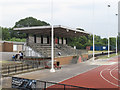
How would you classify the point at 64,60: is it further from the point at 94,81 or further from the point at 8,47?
the point at 8,47

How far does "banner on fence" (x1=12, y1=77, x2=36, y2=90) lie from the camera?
41.1 ft

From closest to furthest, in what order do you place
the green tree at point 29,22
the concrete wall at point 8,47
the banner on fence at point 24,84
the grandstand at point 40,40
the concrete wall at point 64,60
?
1. the banner on fence at point 24,84
2. the grandstand at point 40,40
3. the concrete wall at point 64,60
4. the concrete wall at point 8,47
5. the green tree at point 29,22

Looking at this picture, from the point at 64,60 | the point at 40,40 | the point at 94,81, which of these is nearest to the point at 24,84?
the point at 94,81

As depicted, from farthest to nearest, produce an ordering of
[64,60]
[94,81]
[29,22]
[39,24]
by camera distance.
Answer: [29,22], [39,24], [64,60], [94,81]

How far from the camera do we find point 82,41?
10569cm

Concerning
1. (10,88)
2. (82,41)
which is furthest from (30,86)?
(82,41)

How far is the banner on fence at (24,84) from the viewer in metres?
12.5

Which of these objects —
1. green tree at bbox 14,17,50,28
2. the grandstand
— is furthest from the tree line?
the grandstand

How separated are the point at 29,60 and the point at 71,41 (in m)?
73.3

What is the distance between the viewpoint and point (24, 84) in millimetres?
12969

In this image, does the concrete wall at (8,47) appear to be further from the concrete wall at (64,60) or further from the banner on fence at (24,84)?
the banner on fence at (24,84)

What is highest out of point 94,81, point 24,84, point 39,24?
point 39,24

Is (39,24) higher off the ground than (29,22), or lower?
lower

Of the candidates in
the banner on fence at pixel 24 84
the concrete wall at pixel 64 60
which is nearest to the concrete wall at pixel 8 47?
the concrete wall at pixel 64 60
